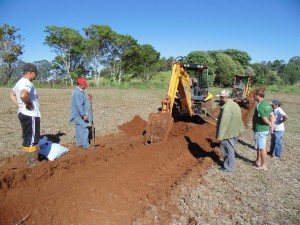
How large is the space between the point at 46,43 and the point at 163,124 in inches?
1348

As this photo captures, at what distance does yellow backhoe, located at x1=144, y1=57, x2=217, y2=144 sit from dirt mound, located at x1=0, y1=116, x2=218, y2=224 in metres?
0.47

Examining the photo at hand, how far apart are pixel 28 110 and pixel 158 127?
365 cm

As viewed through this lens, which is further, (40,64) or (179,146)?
(40,64)

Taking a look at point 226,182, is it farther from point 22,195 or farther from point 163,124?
point 22,195

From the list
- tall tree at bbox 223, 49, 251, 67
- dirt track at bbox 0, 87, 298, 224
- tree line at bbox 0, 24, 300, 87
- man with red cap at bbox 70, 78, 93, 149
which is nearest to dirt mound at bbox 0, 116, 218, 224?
dirt track at bbox 0, 87, 298, 224

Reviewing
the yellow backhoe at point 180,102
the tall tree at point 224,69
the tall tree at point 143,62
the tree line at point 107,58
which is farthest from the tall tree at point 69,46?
the yellow backhoe at point 180,102

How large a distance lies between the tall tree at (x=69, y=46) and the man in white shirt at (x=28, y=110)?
3373 centimetres

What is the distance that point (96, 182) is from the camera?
4.90 m

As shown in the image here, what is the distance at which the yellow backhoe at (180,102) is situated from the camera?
7594mm

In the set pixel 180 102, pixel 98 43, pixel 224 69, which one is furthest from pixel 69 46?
pixel 180 102

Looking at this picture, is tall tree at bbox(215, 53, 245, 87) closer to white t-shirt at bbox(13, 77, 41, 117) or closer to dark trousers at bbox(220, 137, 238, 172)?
dark trousers at bbox(220, 137, 238, 172)

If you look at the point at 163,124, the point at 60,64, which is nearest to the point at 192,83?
the point at 163,124

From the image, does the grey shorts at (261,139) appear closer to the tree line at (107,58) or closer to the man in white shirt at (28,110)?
the man in white shirt at (28,110)

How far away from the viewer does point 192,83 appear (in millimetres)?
10953
